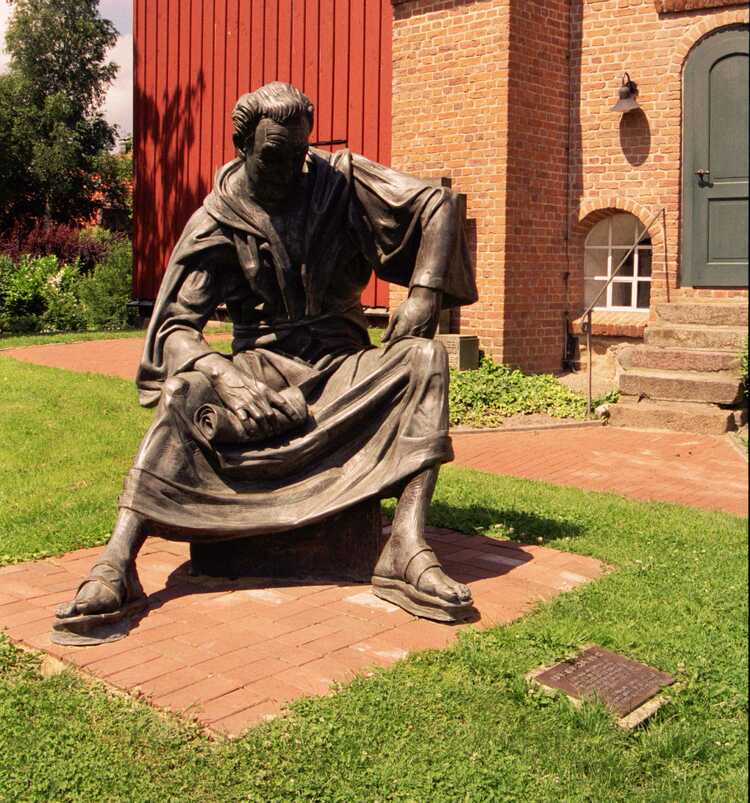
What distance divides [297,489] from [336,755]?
154 cm

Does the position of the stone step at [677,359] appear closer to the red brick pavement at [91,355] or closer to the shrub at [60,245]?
the red brick pavement at [91,355]

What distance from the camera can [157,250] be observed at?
18.8 metres

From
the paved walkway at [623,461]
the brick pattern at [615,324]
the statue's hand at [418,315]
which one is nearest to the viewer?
the statue's hand at [418,315]

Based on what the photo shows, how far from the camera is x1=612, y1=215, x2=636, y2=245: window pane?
466 inches

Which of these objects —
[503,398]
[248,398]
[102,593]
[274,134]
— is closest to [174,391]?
[248,398]

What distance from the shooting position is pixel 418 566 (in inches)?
163

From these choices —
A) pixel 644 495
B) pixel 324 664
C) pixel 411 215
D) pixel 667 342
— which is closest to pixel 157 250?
pixel 667 342

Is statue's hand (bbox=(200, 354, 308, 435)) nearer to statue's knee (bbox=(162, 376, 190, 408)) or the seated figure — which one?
the seated figure

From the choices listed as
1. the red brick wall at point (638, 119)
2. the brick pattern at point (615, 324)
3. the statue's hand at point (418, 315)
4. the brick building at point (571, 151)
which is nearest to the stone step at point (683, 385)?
the brick building at point (571, 151)

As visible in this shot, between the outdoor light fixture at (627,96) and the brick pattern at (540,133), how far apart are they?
0.09 m

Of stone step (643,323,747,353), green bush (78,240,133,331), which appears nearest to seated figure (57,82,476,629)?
stone step (643,323,747,353)

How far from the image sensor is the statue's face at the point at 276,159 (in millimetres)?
4301

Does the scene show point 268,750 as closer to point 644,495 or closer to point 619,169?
point 644,495

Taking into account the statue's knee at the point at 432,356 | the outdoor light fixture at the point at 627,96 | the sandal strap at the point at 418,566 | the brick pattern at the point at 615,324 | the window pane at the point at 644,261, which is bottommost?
the sandal strap at the point at 418,566
